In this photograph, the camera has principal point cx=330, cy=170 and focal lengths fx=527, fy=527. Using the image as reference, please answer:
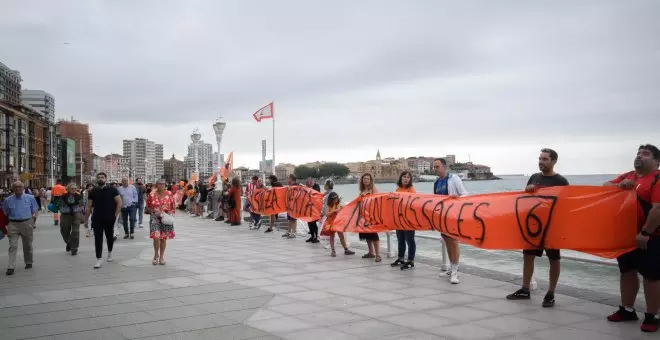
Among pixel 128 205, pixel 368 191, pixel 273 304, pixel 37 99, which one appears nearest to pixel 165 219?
pixel 368 191

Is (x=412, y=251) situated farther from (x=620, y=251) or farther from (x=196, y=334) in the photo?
(x=196, y=334)

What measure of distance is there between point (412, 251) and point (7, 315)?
6.60 meters

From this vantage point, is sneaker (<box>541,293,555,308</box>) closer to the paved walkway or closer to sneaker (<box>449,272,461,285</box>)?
the paved walkway

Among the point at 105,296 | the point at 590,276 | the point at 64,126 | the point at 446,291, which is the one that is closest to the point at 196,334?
the point at 105,296

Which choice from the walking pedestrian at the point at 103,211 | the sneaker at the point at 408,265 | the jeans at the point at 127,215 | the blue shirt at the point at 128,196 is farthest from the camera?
the jeans at the point at 127,215

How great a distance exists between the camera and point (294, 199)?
639 inches

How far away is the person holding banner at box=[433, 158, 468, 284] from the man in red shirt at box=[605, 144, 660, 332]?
→ 2811mm

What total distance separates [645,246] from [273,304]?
4505mm

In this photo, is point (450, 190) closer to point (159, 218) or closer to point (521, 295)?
point (521, 295)

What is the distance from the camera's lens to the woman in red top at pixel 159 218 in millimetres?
10898

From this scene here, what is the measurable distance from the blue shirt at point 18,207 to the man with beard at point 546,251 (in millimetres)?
9223

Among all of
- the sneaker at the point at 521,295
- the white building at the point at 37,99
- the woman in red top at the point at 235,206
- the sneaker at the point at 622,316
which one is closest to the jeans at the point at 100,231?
the sneaker at the point at 521,295

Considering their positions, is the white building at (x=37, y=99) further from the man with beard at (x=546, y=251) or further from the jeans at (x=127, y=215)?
the man with beard at (x=546, y=251)

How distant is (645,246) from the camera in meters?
5.64
